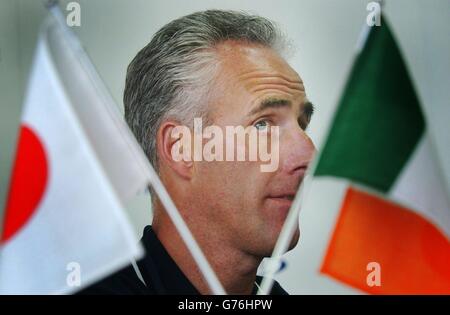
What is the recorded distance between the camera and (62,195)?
7.02 feet

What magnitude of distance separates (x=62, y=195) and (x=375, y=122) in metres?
0.87

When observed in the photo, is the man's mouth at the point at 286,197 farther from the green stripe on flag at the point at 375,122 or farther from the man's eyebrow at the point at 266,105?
the green stripe on flag at the point at 375,122

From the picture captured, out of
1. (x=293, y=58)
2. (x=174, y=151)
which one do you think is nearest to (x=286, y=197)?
(x=174, y=151)

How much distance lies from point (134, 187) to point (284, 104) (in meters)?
0.92

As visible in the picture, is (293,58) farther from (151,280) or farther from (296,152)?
(151,280)

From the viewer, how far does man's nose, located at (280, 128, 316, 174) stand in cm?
295

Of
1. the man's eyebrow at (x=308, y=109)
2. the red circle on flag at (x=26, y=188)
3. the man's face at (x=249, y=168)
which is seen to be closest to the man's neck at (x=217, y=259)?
the man's face at (x=249, y=168)

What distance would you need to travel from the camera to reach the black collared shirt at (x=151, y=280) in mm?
2809

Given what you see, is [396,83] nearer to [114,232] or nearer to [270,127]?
[270,127]

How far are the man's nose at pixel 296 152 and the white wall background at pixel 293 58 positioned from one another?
0.25ft

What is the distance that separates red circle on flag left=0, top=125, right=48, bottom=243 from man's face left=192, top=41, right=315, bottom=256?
0.87 meters

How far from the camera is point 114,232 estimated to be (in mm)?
2086

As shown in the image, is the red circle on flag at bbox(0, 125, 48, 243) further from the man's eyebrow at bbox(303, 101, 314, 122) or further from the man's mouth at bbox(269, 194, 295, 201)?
the man's eyebrow at bbox(303, 101, 314, 122)
